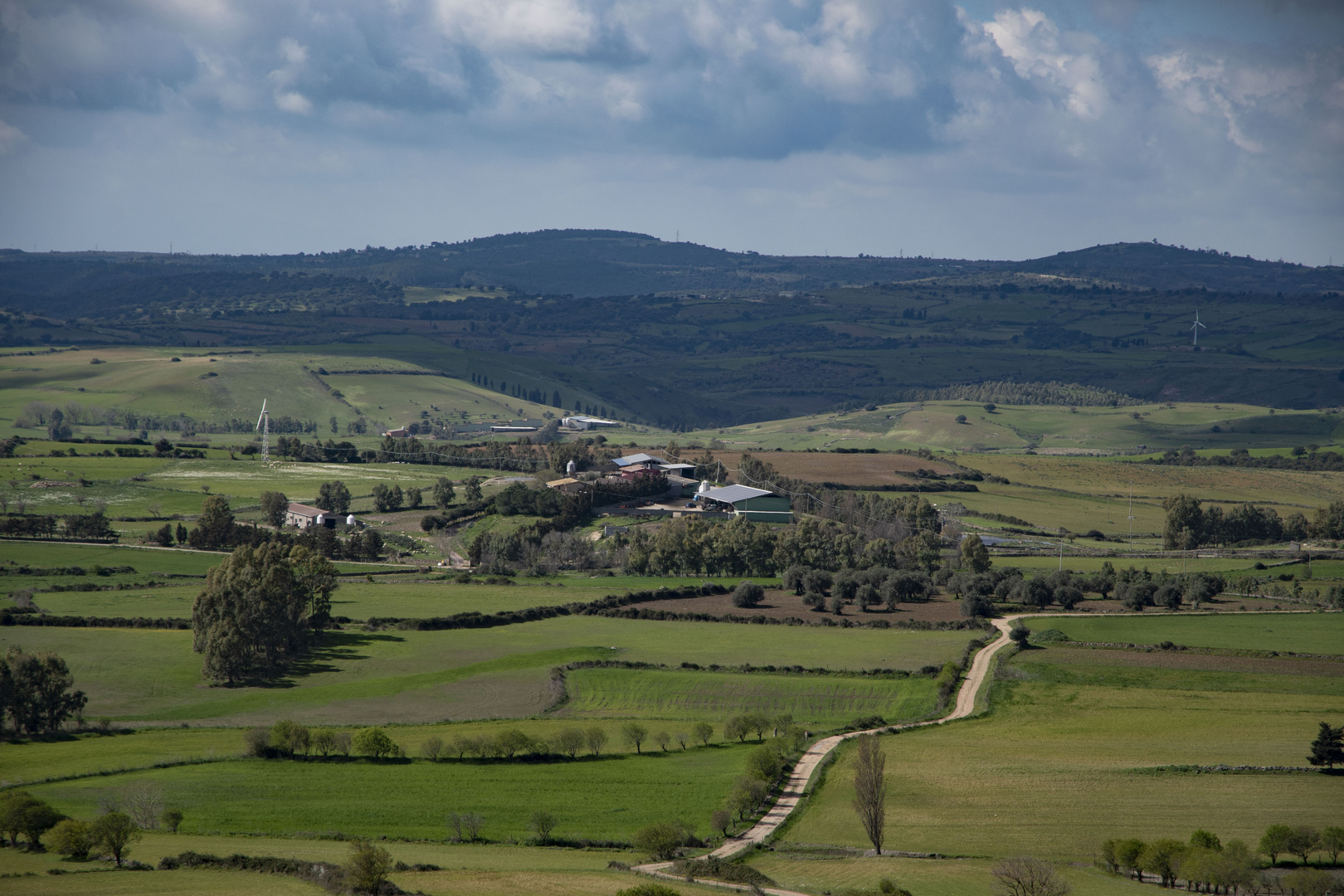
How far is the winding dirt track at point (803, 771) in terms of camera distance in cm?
3744

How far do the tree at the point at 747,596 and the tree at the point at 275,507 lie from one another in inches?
1689

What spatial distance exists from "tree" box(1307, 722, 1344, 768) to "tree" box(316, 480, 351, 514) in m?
84.8

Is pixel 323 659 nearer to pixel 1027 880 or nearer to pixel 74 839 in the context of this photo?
pixel 74 839

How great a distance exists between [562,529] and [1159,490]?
6661cm

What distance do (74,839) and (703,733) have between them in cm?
2482

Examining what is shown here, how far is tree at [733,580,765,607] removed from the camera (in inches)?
3238

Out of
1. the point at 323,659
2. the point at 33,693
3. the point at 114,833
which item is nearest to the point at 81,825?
the point at 114,833

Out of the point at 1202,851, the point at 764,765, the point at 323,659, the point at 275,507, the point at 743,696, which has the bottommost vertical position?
the point at 323,659

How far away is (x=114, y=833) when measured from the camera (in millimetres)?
35031

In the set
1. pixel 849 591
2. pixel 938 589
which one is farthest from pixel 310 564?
pixel 938 589

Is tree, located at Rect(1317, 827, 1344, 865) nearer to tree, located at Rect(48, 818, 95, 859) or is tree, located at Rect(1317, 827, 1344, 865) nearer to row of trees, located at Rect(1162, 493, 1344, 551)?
tree, located at Rect(48, 818, 95, 859)

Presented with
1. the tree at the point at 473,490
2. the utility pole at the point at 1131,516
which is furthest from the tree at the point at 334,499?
the utility pole at the point at 1131,516

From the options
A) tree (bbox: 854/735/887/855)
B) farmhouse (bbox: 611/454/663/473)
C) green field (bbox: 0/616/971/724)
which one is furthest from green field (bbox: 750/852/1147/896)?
farmhouse (bbox: 611/454/663/473)

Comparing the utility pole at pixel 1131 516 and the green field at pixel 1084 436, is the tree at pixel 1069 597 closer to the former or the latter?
the utility pole at pixel 1131 516
